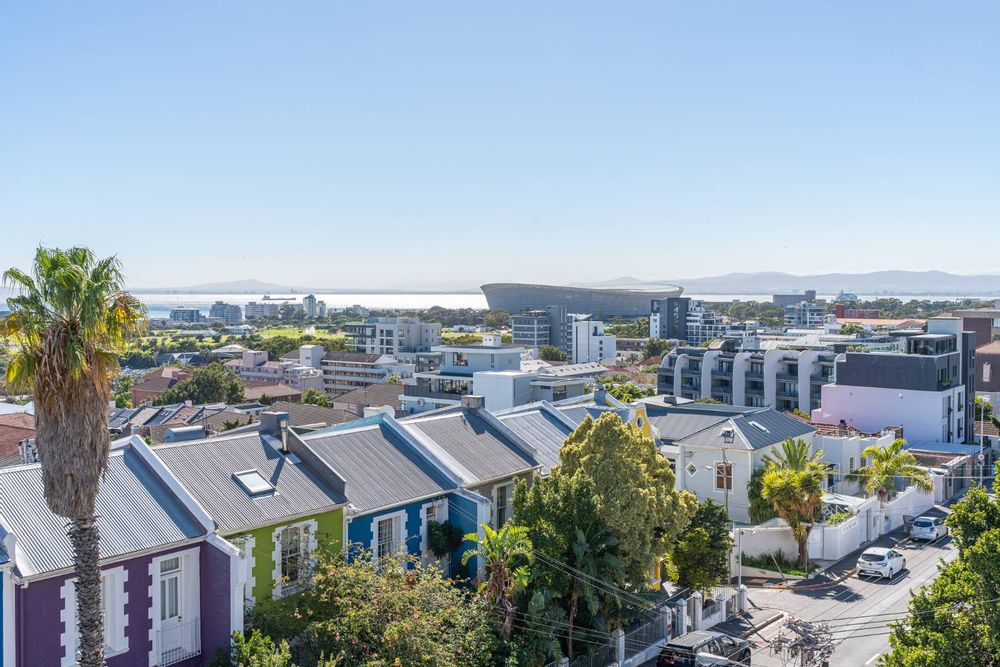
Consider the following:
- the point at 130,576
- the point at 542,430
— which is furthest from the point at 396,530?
the point at 542,430

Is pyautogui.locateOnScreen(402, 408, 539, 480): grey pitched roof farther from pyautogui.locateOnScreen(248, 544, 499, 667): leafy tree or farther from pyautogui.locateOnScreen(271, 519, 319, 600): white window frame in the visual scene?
pyautogui.locateOnScreen(248, 544, 499, 667): leafy tree

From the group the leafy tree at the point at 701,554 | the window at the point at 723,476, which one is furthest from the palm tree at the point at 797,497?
the leafy tree at the point at 701,554

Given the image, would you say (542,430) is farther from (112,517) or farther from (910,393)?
(910,393)

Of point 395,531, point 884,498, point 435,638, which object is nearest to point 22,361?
point 435,638

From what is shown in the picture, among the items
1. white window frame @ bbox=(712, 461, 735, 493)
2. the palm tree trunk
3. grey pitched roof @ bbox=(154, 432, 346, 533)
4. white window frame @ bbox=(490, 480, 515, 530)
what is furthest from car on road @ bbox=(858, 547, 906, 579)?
the palm tree trunk

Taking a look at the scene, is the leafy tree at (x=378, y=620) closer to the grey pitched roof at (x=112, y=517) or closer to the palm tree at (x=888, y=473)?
the grey pitched roof at (x=112, y=517)

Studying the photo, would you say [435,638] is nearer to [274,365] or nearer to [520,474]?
[520,474]
